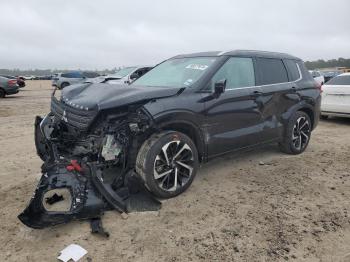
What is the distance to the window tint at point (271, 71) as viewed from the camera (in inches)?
224

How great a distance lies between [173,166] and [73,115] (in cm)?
136

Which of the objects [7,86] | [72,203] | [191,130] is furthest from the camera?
[7,86]

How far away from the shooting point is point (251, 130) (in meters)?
5.36

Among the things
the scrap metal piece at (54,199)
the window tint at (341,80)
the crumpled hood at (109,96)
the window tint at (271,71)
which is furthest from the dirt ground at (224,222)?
the window tint at (341,80)

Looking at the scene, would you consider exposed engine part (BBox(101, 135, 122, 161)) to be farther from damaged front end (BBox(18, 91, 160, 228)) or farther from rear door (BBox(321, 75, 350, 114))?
rear door (BBox(321, 75, 350, 114))

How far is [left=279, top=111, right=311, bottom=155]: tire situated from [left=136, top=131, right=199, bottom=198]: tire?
226 cm

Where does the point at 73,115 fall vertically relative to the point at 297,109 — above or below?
above

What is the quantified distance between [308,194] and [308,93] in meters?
2.47

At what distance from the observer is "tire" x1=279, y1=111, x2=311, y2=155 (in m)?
6.14

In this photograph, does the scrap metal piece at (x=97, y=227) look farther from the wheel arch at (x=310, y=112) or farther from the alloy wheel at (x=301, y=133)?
the wheel arch at (x=310, y=112)

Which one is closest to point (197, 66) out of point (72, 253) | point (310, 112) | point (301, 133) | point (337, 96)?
point (301, 133)

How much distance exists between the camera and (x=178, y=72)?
17.5 feet

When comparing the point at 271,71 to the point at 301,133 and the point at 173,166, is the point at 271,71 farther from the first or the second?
the point at 173,166

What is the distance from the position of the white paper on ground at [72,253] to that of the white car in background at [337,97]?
8545 millimetres
